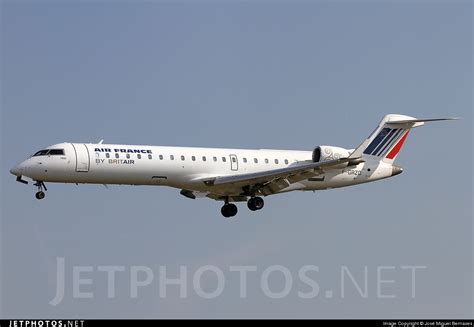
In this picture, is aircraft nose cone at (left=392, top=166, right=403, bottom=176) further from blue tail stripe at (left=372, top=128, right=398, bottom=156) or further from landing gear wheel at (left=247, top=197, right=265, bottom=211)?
landing gear wheel at (left=247, top=197, right=265, bottom=211)

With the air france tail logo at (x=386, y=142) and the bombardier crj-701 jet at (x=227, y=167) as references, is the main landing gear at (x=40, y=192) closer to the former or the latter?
the bombardier crj-701 jet at (x=227, y=167)

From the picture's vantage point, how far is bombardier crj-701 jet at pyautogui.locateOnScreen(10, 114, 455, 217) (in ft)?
152

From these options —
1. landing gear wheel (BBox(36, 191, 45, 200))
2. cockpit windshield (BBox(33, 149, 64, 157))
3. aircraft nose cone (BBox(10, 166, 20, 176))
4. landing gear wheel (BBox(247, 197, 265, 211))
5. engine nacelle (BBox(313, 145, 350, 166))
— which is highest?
engine nacelle (BBox(313, 145, 350, 166))

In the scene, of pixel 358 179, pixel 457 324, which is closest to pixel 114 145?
pixel 358 179

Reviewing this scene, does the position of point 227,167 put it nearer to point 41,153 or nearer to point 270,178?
point 270,178

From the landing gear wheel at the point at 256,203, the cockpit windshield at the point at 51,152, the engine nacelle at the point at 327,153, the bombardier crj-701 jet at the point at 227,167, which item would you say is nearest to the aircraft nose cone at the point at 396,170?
the bombardier crj-701 jet at the point at 227,167

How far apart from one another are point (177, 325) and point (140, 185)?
576 inches

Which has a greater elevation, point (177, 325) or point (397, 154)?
point (397, 154)

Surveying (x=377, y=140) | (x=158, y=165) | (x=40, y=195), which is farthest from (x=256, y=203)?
(x=40, y=195)

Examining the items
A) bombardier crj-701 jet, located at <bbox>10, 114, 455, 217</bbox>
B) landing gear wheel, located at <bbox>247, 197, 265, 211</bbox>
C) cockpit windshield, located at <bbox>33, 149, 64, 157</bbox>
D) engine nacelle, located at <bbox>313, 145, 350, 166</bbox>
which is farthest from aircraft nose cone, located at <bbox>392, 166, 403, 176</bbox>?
cockpit windshield, located at <bbox>33, 149, 64, 157</bbox>

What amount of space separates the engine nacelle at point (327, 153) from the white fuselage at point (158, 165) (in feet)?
2.78

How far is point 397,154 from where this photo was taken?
5225 centimetres

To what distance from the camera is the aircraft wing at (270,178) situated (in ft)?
155

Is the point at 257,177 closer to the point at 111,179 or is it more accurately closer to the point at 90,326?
the point at 111,179
